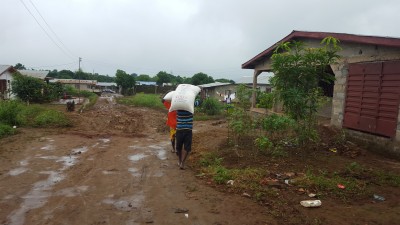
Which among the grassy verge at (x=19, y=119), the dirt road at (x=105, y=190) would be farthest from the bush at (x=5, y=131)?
the dirt road at (x=105, y=190)

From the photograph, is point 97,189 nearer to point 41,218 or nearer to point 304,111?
point 41,218

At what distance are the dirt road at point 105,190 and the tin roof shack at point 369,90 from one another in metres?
5.28

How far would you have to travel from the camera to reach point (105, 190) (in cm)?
515

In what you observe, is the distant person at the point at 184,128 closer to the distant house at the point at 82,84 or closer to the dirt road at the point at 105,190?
the dirt road at the point at 105,190

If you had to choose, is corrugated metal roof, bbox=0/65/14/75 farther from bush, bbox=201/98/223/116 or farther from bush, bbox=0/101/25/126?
bush, bbox=0/101/25/126

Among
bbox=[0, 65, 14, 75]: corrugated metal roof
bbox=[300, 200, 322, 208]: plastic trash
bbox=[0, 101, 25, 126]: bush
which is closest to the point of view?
bbox=[300, 200, 322, 208]: plastic trash

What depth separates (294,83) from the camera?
7.46m

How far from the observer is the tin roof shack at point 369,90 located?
8.10 metres

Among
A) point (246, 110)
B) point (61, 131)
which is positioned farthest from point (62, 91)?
point (246, 110)

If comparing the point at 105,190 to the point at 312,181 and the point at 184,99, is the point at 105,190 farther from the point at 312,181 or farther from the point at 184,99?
the point at 312,181

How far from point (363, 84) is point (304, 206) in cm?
594

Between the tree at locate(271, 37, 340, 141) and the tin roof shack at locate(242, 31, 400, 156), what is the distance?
194 centimetres

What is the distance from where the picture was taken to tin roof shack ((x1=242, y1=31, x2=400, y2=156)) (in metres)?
8.10

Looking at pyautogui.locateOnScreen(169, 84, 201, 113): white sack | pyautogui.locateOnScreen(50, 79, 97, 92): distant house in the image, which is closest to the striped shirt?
pyautogui.locateOnScreen(169, 84, 201, 113): white sack
